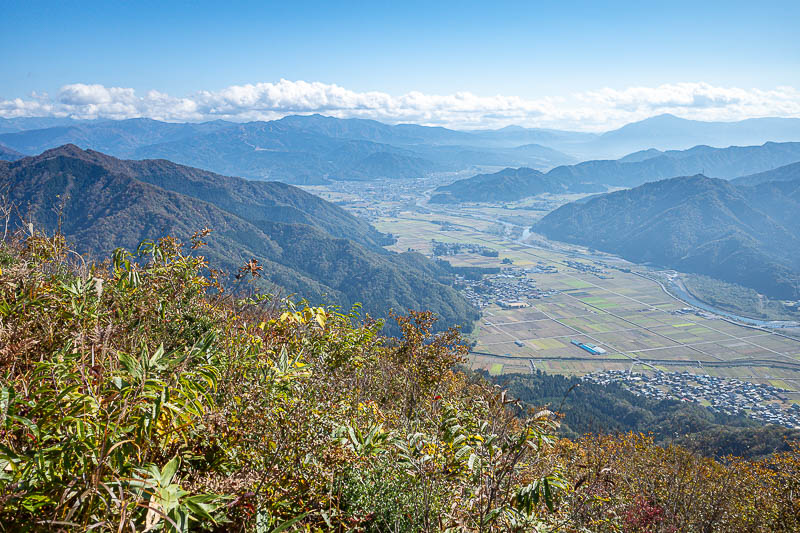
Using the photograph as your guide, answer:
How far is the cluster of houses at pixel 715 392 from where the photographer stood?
156ft

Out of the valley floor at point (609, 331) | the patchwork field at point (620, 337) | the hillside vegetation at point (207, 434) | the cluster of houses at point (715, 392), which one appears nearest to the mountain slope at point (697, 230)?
the valley floor at point (609, 331)

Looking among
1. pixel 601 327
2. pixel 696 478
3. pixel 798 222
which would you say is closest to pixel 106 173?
pixel 601 327

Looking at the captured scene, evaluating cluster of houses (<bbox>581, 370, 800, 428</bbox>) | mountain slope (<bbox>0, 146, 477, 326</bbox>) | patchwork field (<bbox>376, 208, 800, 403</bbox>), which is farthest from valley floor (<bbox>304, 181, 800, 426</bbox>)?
mountain slope (<bbox>0, 146, 477, 326</bbox>)

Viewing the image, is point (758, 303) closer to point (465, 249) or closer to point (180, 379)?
point (465, 249)

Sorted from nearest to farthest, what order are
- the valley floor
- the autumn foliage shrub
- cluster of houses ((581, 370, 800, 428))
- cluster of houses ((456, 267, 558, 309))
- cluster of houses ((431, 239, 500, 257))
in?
the autumn foliage shrub < cluster of houses ((581, 370, 800, 428)) < the valley floor < cluster of houses ((456, 267, 558, 309)) < cluster of houses ((431, 239, 500, 257))

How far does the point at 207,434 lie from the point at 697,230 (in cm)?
18849

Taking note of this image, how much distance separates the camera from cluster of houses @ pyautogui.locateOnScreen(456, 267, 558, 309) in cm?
9406

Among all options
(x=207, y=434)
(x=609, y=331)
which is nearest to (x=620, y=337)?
(x=609, y=331)

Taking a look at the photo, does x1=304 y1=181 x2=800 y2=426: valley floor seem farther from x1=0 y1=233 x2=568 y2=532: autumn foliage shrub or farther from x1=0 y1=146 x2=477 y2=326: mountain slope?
x1=0 y1=233 x2=568 y2=532: autumn foliage shrub

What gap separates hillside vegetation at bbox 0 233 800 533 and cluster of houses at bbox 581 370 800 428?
184ft

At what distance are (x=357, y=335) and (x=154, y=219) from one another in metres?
75.7

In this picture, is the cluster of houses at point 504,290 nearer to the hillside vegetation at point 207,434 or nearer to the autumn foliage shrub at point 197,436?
the hillside vegetation at point 207,434

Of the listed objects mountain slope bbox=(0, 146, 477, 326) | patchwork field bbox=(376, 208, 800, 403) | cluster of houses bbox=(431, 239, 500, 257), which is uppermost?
mountain slope bbox=(0, 146, 477, 326)

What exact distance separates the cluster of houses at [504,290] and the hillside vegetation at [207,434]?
294 ft
